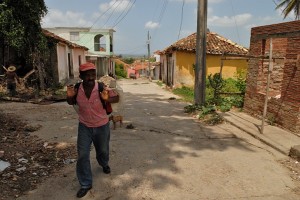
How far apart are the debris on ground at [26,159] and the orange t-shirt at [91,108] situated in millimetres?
1278

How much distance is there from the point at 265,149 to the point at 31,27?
11.4m

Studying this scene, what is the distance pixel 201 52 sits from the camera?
10.9 metres

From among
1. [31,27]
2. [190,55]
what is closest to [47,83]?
[31,27]

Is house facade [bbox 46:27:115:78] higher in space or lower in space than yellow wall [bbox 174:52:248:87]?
higher

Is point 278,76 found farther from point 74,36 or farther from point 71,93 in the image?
point 74,36

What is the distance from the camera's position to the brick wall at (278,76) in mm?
7156

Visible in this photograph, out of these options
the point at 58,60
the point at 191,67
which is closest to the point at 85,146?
the point at 58,60

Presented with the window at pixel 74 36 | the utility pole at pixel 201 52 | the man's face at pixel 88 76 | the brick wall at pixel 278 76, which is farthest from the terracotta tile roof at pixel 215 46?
the window at pixel 74 36

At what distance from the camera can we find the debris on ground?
14.0 feet

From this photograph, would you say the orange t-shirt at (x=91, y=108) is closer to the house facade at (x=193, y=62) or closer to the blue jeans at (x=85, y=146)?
the blue jeans at (x=85, y=146)

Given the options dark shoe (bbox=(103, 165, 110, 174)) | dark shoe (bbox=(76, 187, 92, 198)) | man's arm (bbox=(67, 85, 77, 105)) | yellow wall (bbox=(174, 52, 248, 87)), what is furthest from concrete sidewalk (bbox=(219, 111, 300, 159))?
yellow wall (bbox=(174, 52, 248, 87))

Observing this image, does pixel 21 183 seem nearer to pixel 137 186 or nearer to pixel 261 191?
pixel 137 186

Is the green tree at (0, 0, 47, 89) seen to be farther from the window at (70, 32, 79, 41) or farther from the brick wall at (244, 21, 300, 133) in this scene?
the window at (70, 32, 79, 41)

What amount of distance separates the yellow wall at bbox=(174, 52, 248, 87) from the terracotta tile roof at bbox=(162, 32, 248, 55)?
18.6 inches
